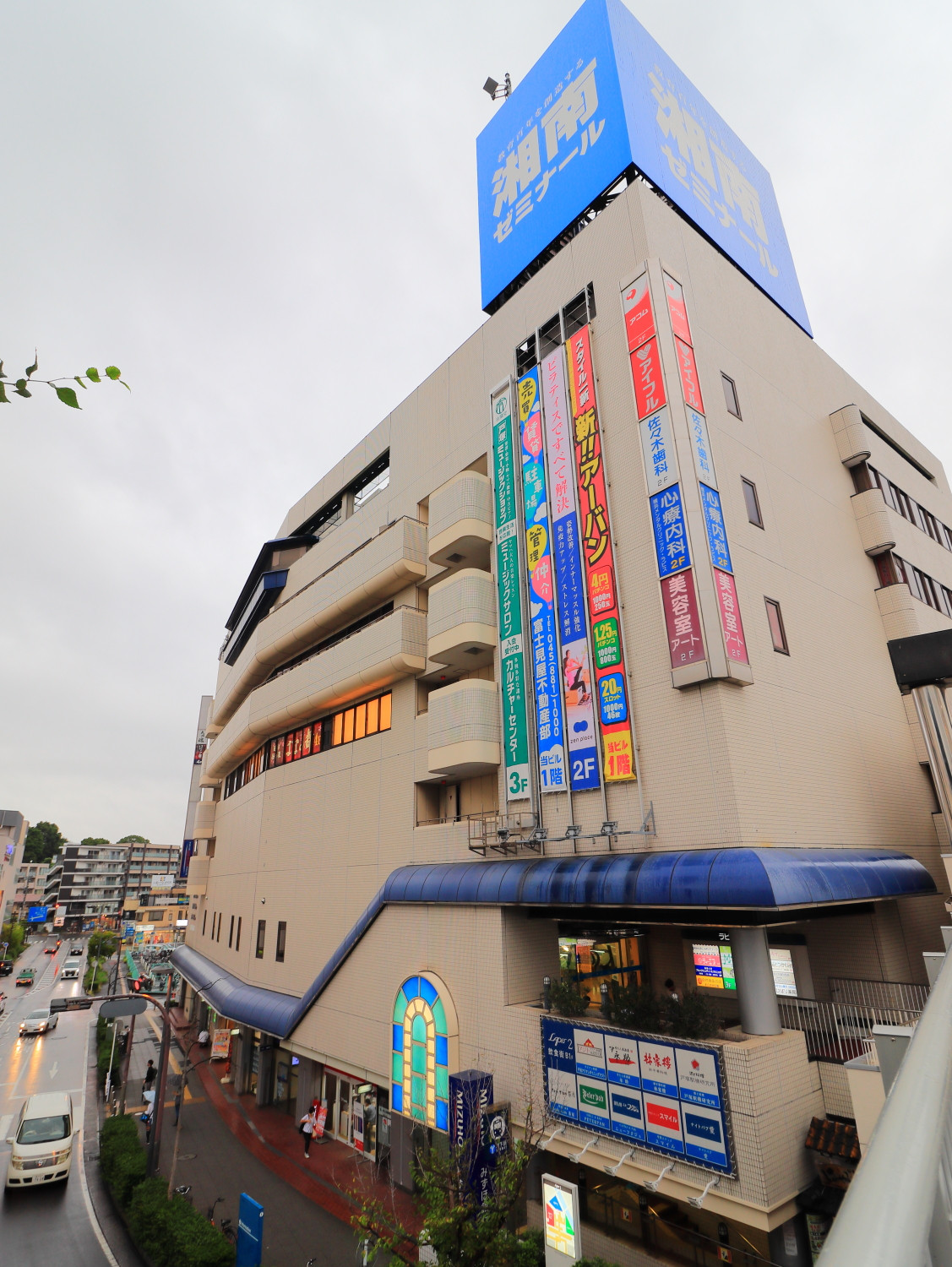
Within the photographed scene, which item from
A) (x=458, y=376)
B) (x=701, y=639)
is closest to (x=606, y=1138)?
(x=701, y=639)

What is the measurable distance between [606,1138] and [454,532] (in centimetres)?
1810

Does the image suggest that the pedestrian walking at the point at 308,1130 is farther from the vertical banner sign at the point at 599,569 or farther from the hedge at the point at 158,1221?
the vertical banner sign at the point at 599,569

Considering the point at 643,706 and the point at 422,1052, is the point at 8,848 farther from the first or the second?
the point at 643,706

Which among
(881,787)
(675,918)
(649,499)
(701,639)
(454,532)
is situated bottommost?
(675,918)

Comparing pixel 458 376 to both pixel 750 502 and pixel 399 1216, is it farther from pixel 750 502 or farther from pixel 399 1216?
pixel 399 1216

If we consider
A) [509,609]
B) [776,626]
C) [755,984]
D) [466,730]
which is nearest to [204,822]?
[466,730]

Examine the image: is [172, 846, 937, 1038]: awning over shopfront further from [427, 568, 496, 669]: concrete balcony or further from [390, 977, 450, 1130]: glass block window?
[427, 568, 496, 669]: concrete balcony

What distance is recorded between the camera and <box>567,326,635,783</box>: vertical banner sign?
60.6ft

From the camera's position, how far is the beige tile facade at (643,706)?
16781 millimetres

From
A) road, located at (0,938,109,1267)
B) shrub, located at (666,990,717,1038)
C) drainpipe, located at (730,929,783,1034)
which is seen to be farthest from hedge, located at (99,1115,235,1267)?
drainpipe, located at (730,929,783,1034)

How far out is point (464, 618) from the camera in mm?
23359

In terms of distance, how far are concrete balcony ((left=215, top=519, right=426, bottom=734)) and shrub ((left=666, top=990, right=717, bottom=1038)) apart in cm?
1782

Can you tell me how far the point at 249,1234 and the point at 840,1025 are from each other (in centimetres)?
1426

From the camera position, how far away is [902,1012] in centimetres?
1559
